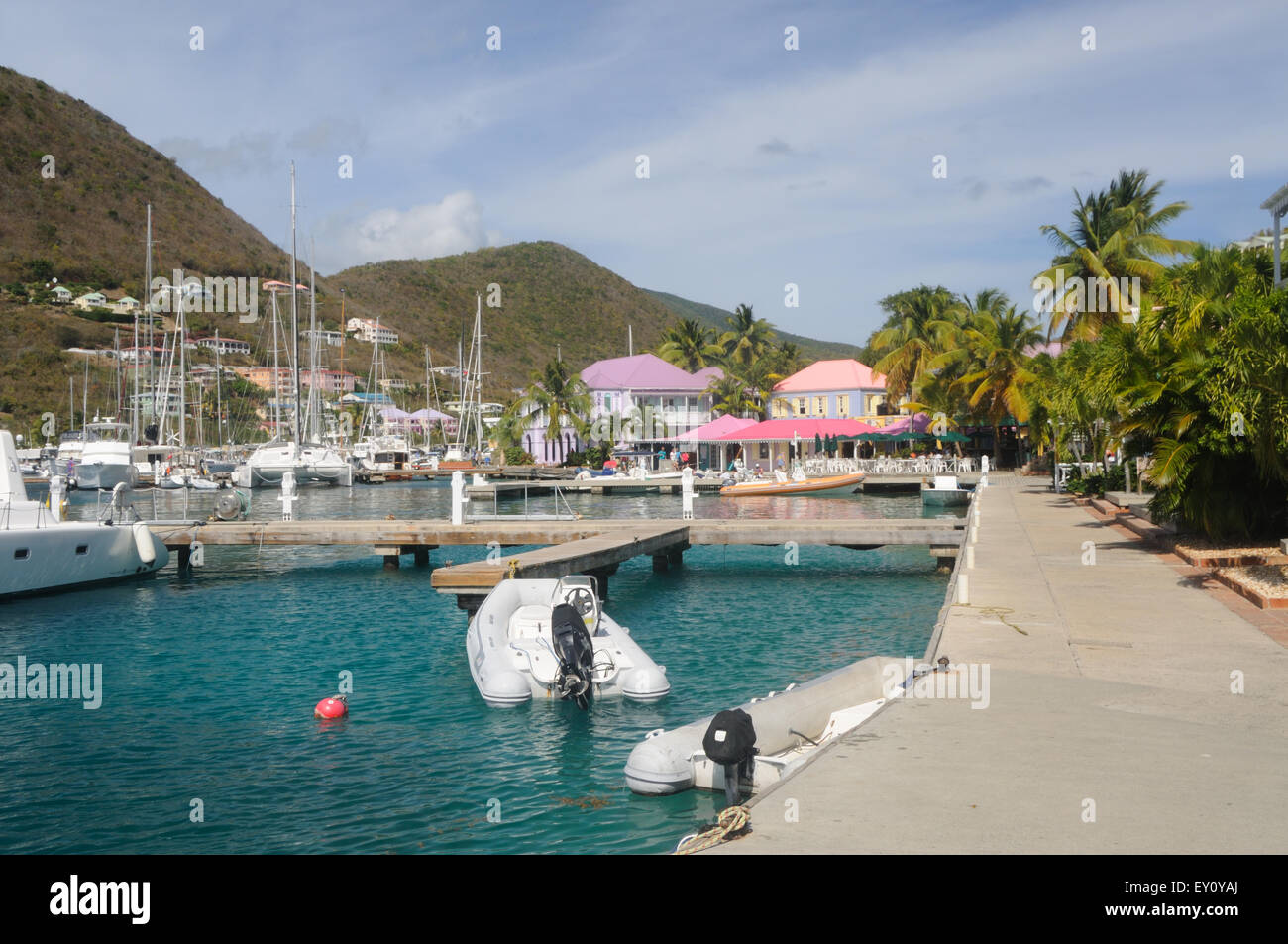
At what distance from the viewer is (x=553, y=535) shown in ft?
84.8

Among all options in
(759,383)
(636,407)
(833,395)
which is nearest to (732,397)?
(759,383)

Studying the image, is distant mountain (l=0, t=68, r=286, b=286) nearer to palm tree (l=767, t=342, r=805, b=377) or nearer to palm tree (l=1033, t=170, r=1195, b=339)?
palm tree (l=767, t=342, r=805, b=377)

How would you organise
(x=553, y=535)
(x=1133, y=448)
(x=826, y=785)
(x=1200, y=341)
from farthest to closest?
(x=553, y=535)
(x=1133, y=448)
(x=1200, y=341)
(x=826, y=785)

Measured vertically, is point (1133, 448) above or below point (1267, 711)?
above

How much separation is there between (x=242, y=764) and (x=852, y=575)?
1889cm

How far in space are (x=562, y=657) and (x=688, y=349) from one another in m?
85.0

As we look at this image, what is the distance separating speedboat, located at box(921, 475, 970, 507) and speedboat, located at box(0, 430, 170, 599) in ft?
107

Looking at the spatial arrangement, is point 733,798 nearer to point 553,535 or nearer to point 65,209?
point 553,535

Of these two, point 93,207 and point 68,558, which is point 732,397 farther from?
point 93,207

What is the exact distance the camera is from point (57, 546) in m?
25.1

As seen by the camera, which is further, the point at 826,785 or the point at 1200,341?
the point at 1200,341

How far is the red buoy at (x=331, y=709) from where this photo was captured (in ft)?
45.4

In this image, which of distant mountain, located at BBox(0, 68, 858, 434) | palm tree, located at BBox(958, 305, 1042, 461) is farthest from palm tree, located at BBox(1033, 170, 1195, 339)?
distant mountain, located at BBox(0, 68, 858, 434)
